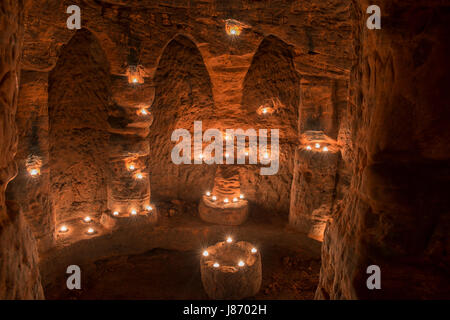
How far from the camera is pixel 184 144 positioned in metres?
8.73

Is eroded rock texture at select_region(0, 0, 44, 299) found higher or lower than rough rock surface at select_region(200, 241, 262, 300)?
higher

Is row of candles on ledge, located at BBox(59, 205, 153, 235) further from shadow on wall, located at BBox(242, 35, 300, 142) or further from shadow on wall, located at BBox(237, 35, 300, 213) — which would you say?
shadow on wall, located at BBox(242, 35, 300, 142)

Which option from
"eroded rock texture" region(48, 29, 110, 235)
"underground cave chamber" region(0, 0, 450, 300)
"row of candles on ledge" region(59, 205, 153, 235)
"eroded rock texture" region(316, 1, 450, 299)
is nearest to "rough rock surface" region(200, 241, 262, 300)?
"underground cave chamber" region(0, 0, 450, 300)

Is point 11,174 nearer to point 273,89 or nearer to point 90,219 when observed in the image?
point 90,219

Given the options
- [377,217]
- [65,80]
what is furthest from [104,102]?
[377,217]

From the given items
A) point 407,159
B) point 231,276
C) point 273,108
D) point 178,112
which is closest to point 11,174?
point 407,159

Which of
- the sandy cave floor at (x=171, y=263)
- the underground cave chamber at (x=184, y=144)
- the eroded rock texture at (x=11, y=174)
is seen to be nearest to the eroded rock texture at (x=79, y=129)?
the underground cave chamber at (x=184, y=144)

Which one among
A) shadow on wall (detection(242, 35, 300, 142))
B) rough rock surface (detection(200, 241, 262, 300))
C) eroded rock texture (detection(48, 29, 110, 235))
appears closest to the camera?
rough rock surface (detection(200, 241, 262, 300))

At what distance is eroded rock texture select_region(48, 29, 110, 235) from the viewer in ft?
23.5

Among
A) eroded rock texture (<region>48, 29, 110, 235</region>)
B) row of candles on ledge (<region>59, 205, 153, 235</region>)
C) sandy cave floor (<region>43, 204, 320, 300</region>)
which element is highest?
eroded rock texture (<region>48, 29, 110, 235</region>)

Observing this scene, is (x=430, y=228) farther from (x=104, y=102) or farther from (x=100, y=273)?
(x=104, y=102)

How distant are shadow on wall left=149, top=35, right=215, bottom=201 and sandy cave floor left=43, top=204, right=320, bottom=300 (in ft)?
3.46

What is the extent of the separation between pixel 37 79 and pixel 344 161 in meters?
5.69

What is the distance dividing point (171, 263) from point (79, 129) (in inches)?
132
